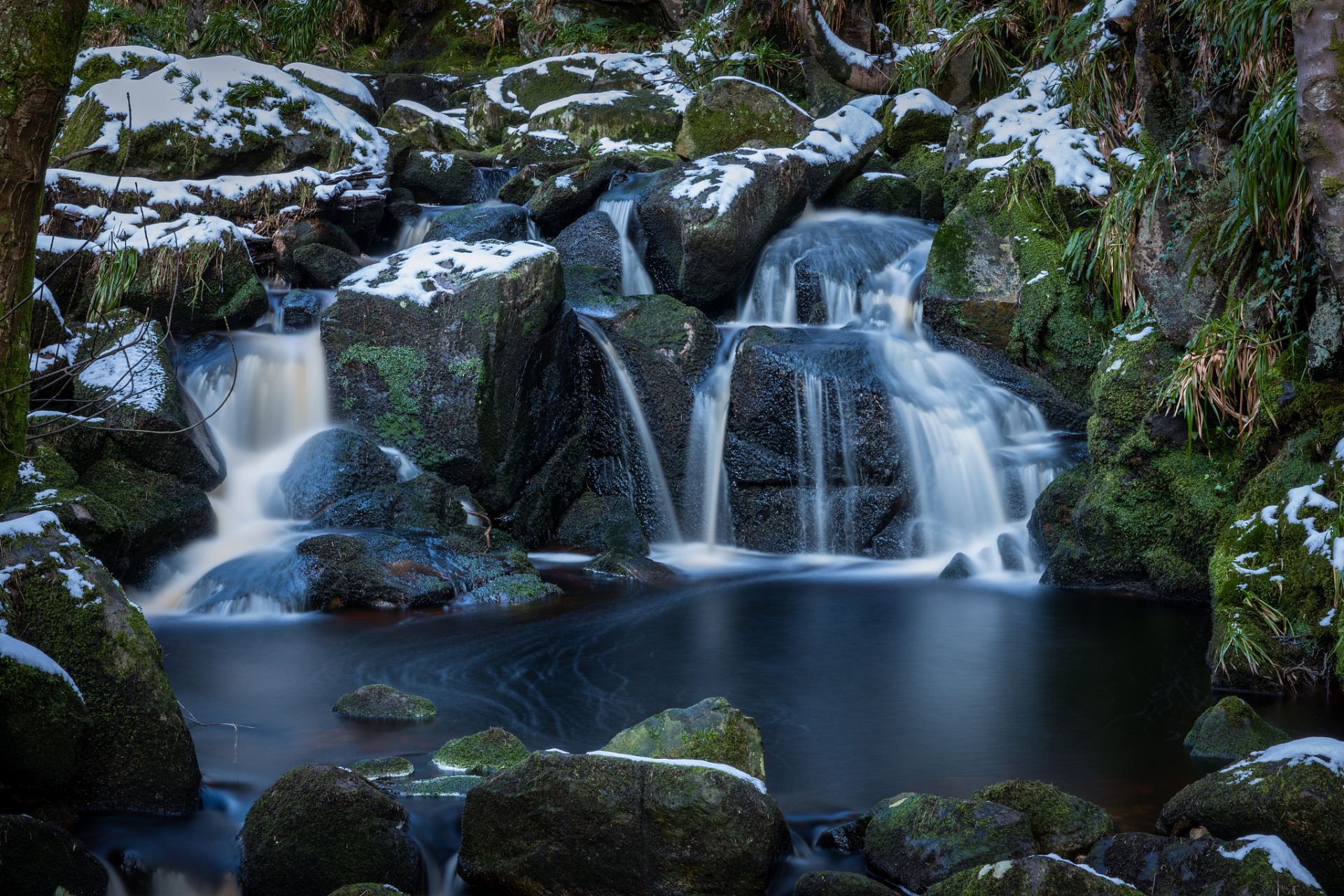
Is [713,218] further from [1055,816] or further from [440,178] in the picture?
[1055,816]

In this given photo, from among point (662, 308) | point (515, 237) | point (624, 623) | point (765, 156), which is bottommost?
point (624, 623)

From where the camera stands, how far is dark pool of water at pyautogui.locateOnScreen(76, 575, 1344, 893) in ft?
14.0

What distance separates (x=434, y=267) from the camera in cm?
910

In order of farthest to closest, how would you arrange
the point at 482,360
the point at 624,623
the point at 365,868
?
the point at 482,360
the point at 624,623
the point at 365,868

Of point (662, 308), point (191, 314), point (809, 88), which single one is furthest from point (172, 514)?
point (809, 88)

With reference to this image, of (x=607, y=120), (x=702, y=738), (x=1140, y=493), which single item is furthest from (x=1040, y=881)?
(x=607, y=120)

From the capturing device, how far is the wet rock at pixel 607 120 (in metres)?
14.8

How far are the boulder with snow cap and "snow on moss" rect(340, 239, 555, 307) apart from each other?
135 inches

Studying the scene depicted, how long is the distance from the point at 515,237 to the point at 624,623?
20.8 feet

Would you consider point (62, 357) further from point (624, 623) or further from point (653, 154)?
point (653, 154)

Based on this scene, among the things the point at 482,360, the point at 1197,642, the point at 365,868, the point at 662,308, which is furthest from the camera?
the point at 662,308

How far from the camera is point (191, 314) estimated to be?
31.0 ft

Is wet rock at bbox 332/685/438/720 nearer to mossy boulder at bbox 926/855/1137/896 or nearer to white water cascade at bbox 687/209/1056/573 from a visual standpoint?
mossy boulder at bbox 926/855/1137/896

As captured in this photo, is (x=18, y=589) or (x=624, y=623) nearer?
(x=18, y=589)
